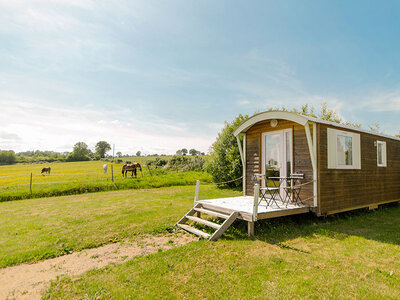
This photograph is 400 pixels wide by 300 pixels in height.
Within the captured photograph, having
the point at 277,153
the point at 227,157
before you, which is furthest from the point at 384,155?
the point at 227,157

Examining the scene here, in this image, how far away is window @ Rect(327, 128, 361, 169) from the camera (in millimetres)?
5930

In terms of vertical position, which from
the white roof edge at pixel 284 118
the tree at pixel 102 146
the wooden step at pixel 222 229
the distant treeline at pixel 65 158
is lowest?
the wooden step at pixel 222 229

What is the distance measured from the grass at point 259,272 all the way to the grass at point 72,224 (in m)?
1.43

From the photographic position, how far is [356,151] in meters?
6.73

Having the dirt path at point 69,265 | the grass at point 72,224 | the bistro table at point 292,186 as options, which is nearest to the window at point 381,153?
the bistro table at point 292,186

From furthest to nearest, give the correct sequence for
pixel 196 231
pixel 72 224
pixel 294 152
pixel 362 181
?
pixel 362 181
pixel 294 152
pixel 72 224
pixel 196 231

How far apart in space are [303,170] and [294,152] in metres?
0.56

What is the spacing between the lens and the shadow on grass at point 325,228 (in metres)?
4.65

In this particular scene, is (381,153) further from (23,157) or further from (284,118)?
(23,157)

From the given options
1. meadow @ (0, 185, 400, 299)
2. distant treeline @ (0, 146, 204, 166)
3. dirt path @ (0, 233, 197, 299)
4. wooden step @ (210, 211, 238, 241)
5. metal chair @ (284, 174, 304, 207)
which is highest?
distant treeline @ (0, 146, 204, 166)

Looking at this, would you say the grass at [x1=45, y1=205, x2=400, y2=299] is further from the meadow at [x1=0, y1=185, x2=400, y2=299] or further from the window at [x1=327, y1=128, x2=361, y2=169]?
the window at [x1=327, y1=128, x2=361, y2=169]

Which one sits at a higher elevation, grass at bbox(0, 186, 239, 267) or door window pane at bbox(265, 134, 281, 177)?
door window pane at bbox(265, 134, 281, 177)

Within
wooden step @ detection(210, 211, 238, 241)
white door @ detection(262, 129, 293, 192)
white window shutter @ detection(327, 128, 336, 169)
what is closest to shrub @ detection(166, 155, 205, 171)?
white door @ detection(262, 129, 293, 192)

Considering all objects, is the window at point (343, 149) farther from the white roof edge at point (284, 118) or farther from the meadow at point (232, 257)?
the meadow at point (232, 257)
